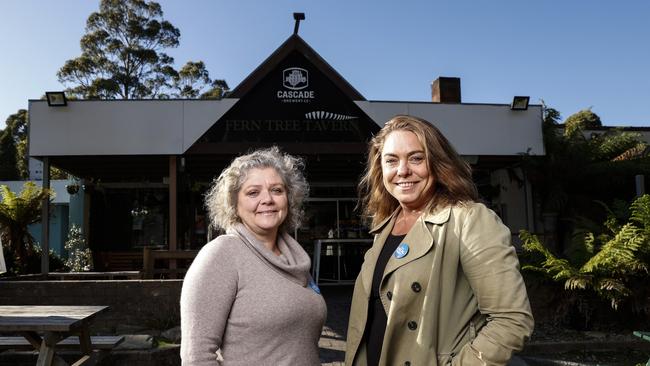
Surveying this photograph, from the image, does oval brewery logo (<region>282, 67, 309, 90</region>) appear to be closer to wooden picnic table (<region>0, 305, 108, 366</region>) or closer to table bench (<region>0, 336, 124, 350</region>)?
table bench (<region>0, 336, 124, 350</region>)

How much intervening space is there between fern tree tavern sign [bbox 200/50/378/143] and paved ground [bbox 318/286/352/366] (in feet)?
9.65

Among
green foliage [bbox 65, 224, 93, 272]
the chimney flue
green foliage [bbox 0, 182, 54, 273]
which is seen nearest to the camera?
green foliage [bbox 0, 182, 54, 273]

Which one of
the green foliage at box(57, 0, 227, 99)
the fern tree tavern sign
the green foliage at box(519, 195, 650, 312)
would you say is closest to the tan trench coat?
the green foliage at box(519, 195, 650, 312)

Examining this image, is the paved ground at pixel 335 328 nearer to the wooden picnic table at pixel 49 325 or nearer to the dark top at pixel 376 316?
the wooden picnic table at pixel 49 325

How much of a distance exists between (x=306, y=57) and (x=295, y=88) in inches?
24.2

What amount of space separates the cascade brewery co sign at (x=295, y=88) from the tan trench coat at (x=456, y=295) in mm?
8164

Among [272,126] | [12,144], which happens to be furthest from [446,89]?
[12,144]

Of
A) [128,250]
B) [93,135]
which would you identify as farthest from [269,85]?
[128,250]

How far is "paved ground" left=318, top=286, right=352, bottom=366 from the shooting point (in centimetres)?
530

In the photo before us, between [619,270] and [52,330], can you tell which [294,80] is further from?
[52,330]

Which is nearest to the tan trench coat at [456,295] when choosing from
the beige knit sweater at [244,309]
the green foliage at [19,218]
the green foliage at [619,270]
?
the beige knit sweater at [244,309]

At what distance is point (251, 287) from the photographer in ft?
6.08

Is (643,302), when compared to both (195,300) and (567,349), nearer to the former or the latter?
(567,349)

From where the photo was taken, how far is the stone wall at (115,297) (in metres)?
6.03
